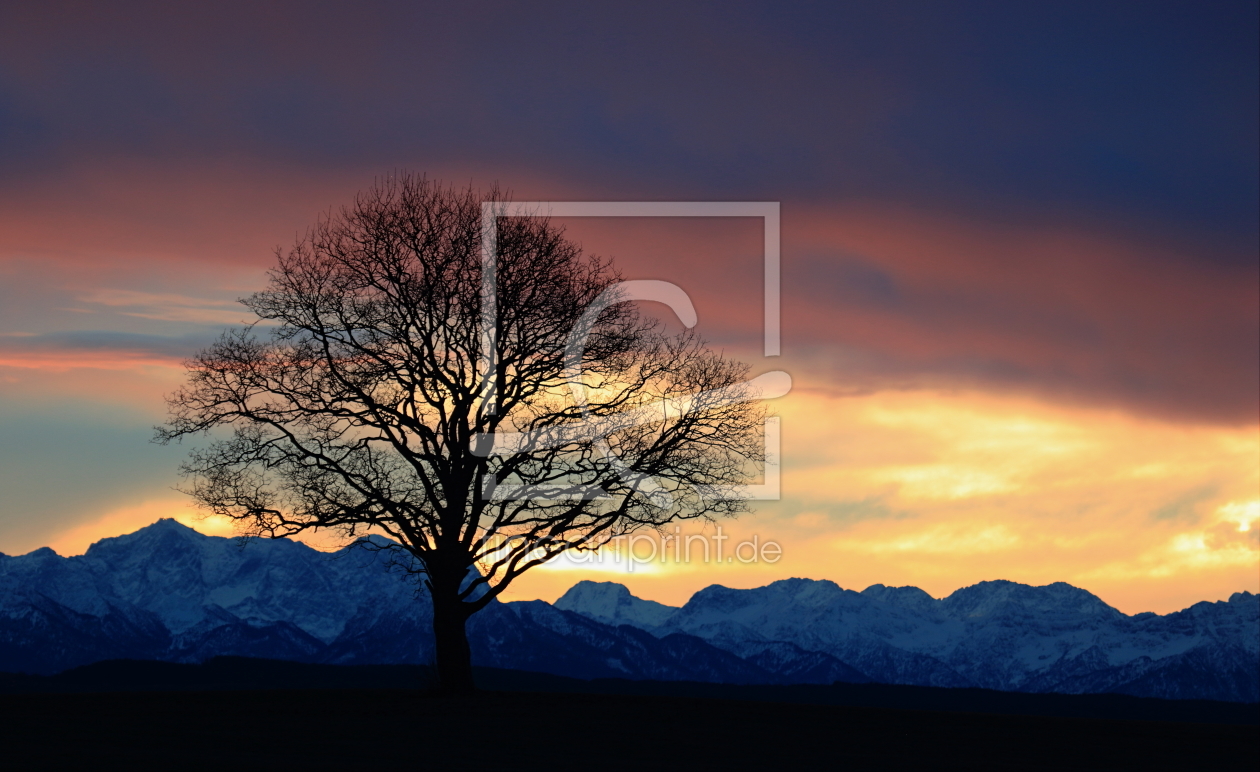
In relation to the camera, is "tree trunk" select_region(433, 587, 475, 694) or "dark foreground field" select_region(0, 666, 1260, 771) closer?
"dark foreground field" select_region(0, 666, 1260, 771)

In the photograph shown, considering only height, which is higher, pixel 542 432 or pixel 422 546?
pixel 542 432

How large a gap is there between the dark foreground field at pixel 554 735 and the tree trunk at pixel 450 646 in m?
0.89

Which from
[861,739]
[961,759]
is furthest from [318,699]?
[961,759]

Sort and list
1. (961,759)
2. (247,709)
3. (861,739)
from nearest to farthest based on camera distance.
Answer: (961,759) < (861,739) < (247,709)

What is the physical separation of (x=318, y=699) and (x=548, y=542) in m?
10.6

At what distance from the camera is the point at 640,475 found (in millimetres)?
41656

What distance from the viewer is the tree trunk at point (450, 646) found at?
4194 centimetres

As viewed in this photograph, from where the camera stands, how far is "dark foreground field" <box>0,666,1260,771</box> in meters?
27.7

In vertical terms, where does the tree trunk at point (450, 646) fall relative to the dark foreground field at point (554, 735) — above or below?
above

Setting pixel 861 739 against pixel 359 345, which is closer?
pixel 861 739

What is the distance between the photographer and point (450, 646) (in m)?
42.2

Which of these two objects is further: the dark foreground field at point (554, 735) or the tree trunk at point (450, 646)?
the tree trunk at point (450, 646)

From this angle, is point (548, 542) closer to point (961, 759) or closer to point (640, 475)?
point (640, 475)

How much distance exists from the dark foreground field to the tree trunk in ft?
2.92
